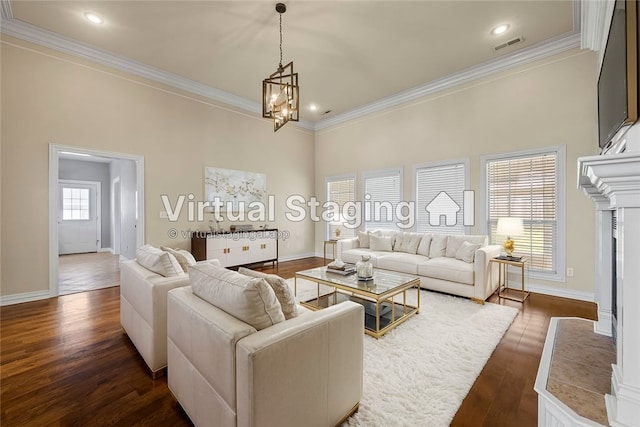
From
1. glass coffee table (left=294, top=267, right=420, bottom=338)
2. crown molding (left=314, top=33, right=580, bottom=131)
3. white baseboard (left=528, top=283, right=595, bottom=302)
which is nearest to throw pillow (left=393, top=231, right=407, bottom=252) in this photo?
glass coffee table (left=294, top=267, right=420, bottom=338)

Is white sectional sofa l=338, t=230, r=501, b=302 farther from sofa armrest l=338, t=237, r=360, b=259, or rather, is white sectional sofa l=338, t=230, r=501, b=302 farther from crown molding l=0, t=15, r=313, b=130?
crown molding l=0, t=15, r=313, b=130

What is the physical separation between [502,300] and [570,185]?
1.85 metres

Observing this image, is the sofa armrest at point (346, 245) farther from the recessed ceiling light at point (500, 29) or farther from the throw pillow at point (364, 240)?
the recessed ceiling light at point (500, 29)

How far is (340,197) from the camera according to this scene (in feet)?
22.2

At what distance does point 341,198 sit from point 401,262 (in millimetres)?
2868

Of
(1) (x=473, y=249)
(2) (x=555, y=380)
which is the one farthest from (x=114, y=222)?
(2) (x=555, y=380)

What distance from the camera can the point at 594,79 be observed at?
3.49 metres

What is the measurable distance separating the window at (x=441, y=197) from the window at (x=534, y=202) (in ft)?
1.42

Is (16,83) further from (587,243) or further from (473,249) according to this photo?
(587,243)

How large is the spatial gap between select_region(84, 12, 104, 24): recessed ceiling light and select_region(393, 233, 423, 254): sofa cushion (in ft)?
17.7

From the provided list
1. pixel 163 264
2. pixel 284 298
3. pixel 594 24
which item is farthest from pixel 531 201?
pixel 163 264

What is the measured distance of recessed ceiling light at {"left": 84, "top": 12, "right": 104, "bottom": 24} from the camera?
3.25 metres

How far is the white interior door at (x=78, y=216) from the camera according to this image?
7672 millimetres

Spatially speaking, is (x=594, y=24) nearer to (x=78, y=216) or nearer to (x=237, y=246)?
(x=237, y=246)
